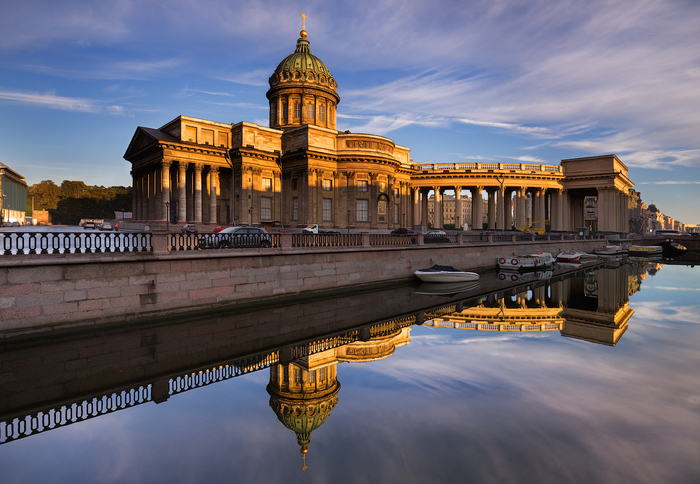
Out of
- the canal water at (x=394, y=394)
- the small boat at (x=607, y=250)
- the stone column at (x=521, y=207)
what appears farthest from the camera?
the stone column at (x=521, y=207)

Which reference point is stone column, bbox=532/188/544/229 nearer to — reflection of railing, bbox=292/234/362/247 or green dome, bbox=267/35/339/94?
green dome, bbox=267/35/339/94

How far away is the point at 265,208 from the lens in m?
48.3

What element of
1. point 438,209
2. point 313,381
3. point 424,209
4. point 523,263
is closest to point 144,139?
point 523,263

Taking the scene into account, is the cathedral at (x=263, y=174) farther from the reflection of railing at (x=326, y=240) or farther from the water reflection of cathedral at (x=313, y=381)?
the water reflection of cathedral at (x=313, y=381)

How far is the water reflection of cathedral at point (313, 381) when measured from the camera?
27.7 ft

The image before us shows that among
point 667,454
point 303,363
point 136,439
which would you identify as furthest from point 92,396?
point 667,454

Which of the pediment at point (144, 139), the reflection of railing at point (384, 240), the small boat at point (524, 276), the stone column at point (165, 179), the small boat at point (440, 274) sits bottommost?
the small boat at point (524, 276)

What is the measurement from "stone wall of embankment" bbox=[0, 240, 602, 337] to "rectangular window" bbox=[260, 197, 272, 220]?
27.0 m

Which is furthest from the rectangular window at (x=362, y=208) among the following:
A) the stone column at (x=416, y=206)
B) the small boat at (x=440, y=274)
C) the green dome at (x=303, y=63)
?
the stone column at (x=416, y=206)

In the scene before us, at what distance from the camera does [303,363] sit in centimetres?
1172

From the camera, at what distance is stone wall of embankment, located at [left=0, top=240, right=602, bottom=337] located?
12742mm

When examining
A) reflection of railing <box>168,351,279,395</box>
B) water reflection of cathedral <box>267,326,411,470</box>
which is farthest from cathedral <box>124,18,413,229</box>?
reflection of railing <box>168,351,279,395</box>

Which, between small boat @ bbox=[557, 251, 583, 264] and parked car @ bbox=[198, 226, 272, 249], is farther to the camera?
small boat @ bbox=[557, 251, 583, 264]

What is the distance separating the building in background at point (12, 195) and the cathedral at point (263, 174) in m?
63.7
